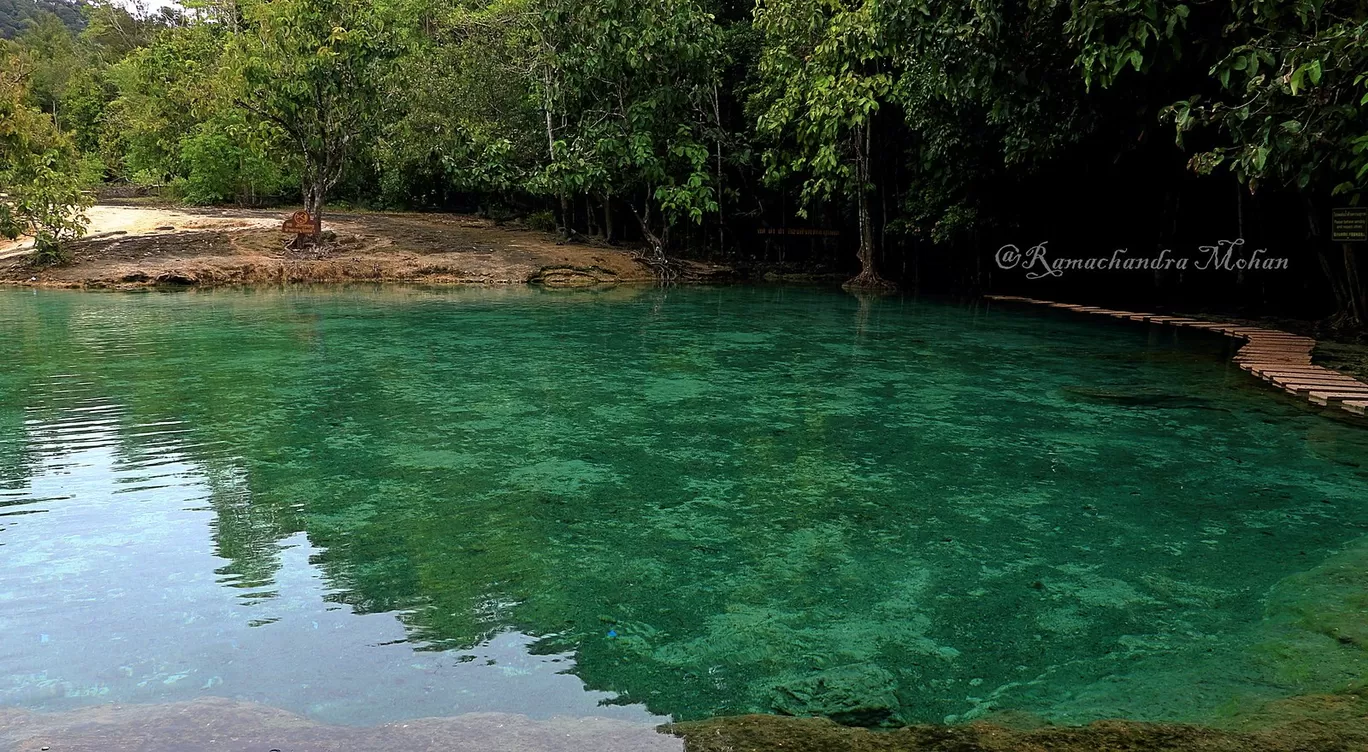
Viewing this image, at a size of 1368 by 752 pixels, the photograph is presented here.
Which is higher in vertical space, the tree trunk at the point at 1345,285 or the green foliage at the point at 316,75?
the green foliage at the point at 316,75

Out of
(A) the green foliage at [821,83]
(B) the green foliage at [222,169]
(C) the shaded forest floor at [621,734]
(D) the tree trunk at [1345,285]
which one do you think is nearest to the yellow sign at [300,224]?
(B) the green foliage at [222,169]

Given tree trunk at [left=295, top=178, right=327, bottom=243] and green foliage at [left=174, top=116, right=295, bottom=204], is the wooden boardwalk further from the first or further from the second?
green foliage at [left=174, top=116, right=295, bottom=204]

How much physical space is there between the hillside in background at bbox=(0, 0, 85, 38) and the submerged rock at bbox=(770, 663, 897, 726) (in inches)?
3986

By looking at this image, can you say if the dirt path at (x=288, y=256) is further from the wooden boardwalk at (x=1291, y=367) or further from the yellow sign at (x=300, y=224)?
the wooden boardwalk at (x=1291, y=367)

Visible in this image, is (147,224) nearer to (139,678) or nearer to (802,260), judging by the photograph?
(802,260)

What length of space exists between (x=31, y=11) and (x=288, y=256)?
98.9m

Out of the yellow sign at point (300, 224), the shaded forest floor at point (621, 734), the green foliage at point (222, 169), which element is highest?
the green foliage at point (222, 169)

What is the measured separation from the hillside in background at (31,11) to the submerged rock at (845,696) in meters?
101

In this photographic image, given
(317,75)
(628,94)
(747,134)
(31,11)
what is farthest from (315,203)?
(31,11)

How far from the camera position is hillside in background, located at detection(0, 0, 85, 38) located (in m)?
88.6

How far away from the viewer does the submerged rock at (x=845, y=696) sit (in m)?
2.74

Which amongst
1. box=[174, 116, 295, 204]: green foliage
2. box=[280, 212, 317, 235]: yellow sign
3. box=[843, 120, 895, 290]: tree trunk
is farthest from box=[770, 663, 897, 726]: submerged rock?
box=[174, 116, 295, 204]: green foliage

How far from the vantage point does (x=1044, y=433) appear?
6066 millimetres

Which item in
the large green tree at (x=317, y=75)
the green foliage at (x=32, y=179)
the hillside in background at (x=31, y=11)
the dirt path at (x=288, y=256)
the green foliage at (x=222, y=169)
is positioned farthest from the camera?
the hillside in background at (x=31, y=11)
